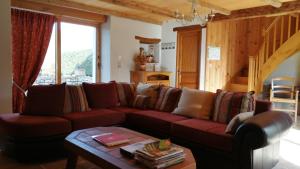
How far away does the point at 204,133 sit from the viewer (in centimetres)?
270

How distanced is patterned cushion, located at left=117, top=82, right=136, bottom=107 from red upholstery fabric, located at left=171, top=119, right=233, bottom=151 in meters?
1.42

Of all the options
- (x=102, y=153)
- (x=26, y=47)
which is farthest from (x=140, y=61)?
(x=102, y=153)

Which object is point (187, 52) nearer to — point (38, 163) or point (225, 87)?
point (225, 87)

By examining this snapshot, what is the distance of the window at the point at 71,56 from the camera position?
5008mm

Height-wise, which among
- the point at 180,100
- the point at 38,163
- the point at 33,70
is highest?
the point at 33,70

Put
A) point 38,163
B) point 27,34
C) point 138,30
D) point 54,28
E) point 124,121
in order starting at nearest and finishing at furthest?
1. point 38,163
2. point 124,121
3. point 27,34
4. point 54,28
5. point 138,30

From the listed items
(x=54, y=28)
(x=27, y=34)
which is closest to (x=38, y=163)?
(x=27, y=34)

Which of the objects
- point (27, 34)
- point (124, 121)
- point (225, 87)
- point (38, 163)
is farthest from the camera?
point (225, 87)

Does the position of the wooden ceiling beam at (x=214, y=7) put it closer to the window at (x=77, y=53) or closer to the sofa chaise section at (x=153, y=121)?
the sofa chaise section at (x=153, y=121)

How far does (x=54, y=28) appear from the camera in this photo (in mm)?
4984

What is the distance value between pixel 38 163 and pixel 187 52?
446cm

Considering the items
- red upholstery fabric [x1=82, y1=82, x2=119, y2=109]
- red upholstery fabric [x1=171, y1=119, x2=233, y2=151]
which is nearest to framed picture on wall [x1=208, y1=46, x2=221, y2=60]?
red upholstery fabric [x1=82, y1=82, x2=119, y2=109]

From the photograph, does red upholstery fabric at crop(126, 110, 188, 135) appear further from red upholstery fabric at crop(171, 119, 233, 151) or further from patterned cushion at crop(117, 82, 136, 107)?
patterned cushion at crop(117, 82, 136, 107)

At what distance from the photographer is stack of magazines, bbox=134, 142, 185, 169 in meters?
1.72
